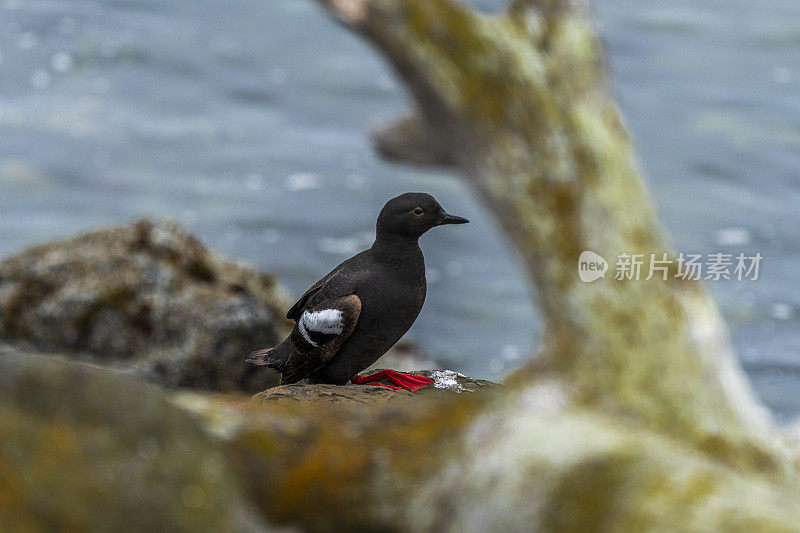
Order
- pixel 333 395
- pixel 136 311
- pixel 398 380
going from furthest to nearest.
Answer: pixel 136 311
pixel 398 380
pixel 333 395

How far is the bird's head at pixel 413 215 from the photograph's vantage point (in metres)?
6.40

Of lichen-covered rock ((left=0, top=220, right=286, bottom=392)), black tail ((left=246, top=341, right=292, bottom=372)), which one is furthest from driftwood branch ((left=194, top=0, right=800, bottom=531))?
lichen-covered rock ((left=0, top=220, right=286, bottom=392))

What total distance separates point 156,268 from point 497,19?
18.3ft

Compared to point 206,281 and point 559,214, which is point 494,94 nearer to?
point 559,214

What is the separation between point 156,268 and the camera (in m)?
8.69

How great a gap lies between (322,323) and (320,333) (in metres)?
0.08

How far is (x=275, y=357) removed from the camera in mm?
7074

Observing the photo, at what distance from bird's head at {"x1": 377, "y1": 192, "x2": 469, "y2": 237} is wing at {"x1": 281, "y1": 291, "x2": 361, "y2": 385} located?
0.61m

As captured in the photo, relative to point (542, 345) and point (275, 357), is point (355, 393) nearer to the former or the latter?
point (275, 357)

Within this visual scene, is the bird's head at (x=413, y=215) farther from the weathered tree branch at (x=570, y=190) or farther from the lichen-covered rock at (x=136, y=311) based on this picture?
the lichen-covered rock at (x=136, y=311)

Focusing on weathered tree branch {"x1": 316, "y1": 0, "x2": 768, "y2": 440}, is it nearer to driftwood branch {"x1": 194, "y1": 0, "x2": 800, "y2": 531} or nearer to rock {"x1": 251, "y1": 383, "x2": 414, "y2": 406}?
driftwood branch {"x1": 194, "y1": 0, "x2": 800, "y2": 531}

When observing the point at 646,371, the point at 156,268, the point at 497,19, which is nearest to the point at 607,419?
the point at 646,371

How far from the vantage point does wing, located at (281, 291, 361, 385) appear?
6535mm

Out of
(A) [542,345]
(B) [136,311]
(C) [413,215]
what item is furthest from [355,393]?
(B) [136,311]
